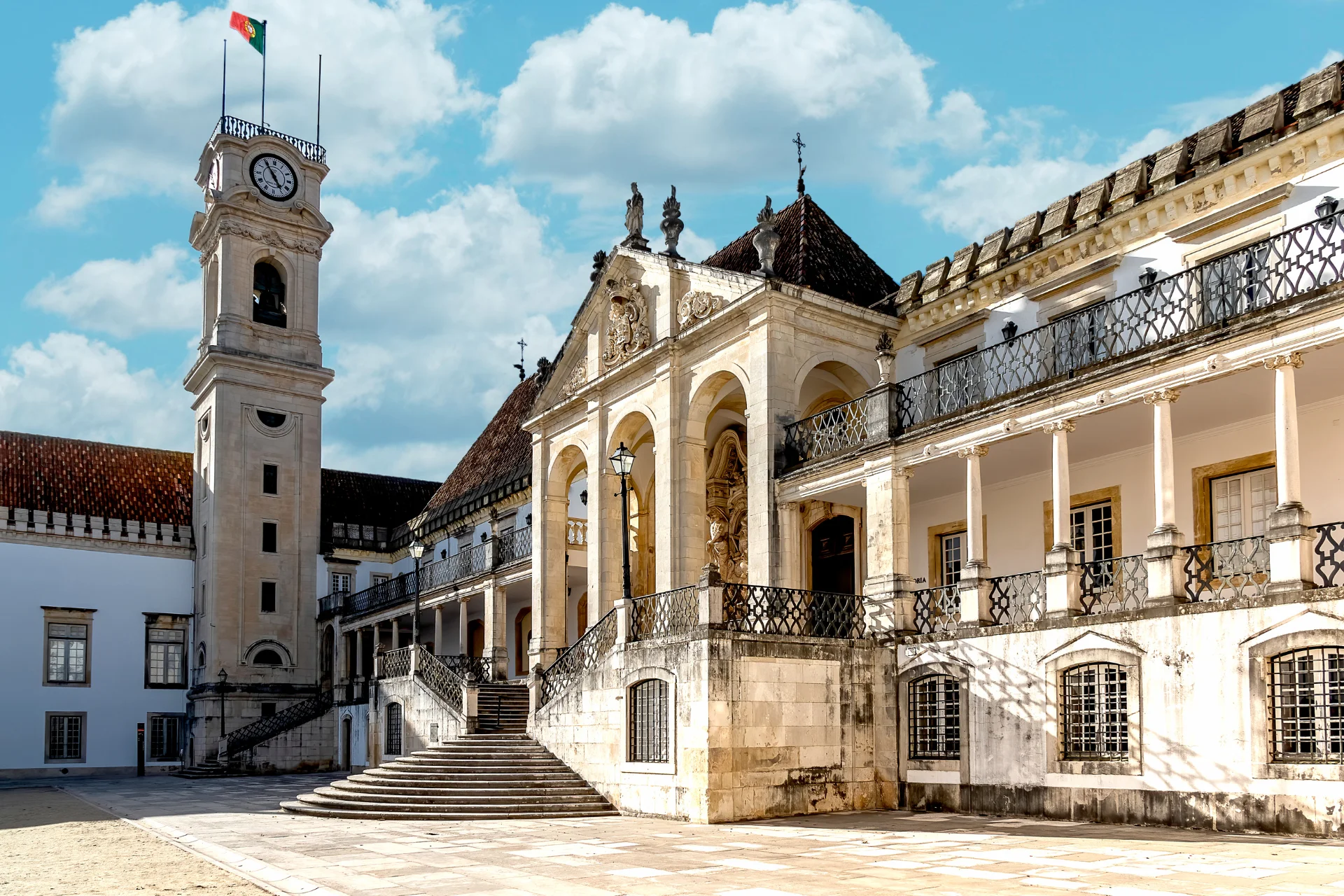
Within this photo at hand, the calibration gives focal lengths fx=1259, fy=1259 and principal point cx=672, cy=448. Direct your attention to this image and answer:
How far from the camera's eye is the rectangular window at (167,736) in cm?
4153

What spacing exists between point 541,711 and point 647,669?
398cm

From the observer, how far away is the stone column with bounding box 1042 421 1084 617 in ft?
53.8

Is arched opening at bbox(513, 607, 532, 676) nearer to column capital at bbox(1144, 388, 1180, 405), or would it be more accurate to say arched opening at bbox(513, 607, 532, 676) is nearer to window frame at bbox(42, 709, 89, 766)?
window frame at bbox(42, 709, 89, 766)

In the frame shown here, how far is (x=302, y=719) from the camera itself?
3619cm

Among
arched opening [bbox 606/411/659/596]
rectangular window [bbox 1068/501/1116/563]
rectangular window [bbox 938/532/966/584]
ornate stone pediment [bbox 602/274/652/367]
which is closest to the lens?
rectangular window [bbox 1068/501/1116/563]

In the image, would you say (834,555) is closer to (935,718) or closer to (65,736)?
(935,718)

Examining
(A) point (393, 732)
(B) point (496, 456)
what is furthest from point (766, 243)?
(B) point (496, 456)

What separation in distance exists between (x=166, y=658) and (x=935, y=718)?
3218 cm

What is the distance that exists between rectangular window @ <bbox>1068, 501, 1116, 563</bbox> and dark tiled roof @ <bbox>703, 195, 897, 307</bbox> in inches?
225

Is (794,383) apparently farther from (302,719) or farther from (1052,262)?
(302,719)

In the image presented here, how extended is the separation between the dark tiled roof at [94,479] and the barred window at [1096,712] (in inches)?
1420

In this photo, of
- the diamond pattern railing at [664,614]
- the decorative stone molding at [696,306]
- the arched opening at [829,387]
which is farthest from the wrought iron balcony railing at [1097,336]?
the diamond pattern railing at [664,614]

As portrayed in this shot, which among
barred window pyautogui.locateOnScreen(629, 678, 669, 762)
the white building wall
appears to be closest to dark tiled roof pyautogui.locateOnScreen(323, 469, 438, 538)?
the white building wall

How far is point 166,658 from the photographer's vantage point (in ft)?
140
